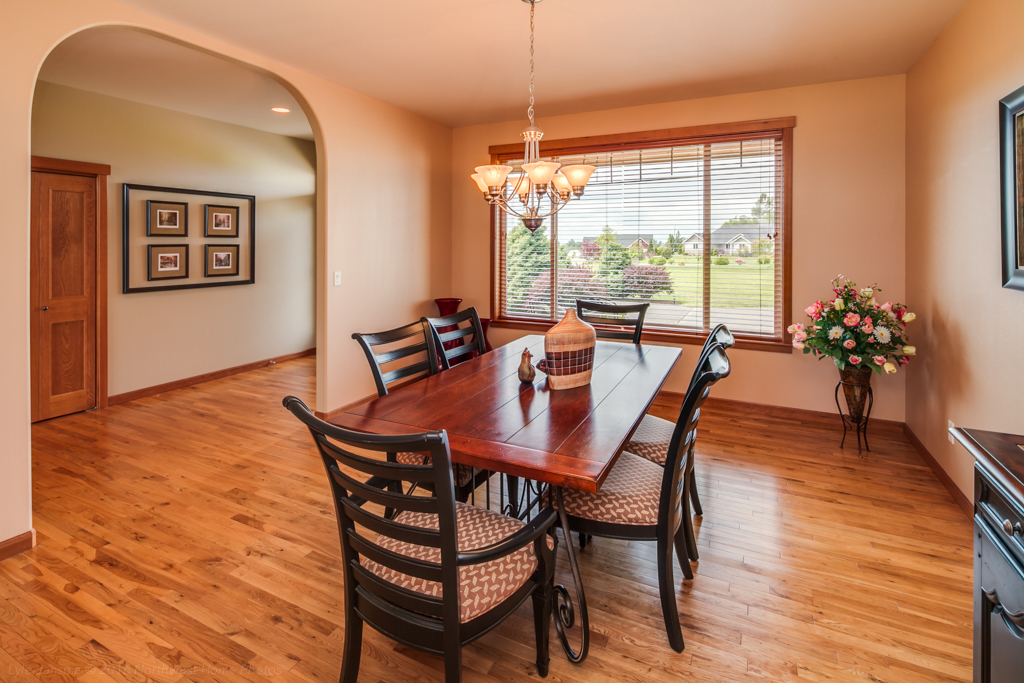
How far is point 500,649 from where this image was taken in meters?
1.81

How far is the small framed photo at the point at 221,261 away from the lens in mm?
5512

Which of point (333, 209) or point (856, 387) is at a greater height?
point (333, 209)

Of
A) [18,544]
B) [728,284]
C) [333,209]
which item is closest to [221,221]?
[333,209]

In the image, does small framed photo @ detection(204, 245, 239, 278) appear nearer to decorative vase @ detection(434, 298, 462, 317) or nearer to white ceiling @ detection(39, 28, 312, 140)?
white ceiling @ detection(39, 28, 312, 140)

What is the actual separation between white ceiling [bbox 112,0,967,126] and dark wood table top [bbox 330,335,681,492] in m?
1.92

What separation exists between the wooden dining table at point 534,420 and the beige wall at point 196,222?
386cm

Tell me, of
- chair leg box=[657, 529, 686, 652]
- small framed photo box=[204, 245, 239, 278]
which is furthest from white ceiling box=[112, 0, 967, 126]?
chair leg box=[657, 529, 686, 652]

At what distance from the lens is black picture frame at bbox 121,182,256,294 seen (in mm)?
4715

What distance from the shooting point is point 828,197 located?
13.5ft

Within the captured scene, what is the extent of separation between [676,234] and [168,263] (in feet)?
15.4

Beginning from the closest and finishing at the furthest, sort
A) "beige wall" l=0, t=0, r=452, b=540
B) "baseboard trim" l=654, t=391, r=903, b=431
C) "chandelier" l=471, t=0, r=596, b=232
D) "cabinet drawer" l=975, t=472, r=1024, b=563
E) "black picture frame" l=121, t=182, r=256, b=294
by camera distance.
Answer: "cabinet drawer" l=975, t=472, r=1024, b=563
"beige wall" l=0, t=0, r=452, b=540
"chandelier" l=471, t=0, r=596, b=232
"baseboard trim" l=654, t=391, r=903, b=431
"black picture frame" l=121, t=182, r=256, b=294

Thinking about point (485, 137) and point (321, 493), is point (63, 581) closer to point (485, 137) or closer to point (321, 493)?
point (321, 493)

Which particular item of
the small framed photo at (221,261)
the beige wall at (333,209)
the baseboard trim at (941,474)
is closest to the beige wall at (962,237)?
the baseboard trim at (941,474)

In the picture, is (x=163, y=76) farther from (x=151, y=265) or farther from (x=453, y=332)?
(x=453, y=332)
